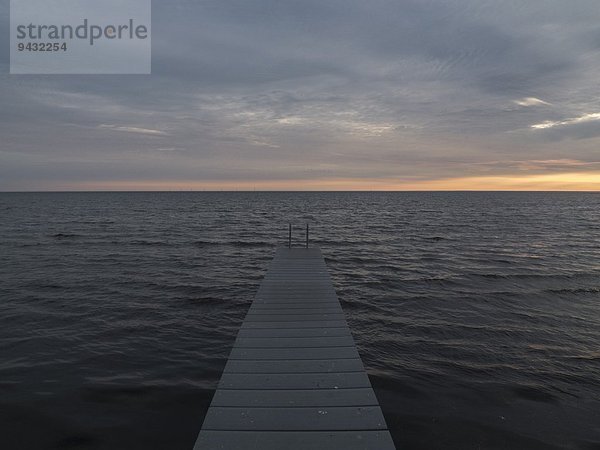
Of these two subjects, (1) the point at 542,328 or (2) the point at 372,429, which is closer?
(2) the point at 372,429

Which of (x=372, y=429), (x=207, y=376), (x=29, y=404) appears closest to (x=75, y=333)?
(x=29, y=404)

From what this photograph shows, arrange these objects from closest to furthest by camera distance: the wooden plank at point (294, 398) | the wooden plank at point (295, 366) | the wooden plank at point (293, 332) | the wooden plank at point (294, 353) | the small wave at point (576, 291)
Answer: the wooden plank at point (294, 398) < the wooden plank at point (295, 366) < the wooden plank at point (294, 353) < the wooden plank at point (293, 332) < the small wave at point (576, 291)

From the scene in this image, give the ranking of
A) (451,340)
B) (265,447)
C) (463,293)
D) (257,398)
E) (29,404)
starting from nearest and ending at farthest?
(265,447) < (257,398) < (29,404) < (451,340) < (463,293)

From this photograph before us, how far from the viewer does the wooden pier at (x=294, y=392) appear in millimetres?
4340

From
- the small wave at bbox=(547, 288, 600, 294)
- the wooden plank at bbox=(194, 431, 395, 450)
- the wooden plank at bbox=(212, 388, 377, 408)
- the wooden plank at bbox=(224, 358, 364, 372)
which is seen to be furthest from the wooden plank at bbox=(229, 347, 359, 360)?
the small wave at bbox=(547, 288, 600, 294)

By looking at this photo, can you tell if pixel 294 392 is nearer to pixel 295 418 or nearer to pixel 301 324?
pixel 295 418

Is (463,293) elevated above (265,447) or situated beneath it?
situated beneath

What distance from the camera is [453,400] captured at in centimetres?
863

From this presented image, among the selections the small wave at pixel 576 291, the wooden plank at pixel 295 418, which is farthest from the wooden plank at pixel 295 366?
the small wave at pixel 576 291

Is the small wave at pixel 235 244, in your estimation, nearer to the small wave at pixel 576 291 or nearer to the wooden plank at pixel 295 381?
the small wave at pixel 576 291

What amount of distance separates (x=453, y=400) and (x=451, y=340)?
3.75m

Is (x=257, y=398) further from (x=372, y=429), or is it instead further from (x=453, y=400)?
(x=453, y=400)

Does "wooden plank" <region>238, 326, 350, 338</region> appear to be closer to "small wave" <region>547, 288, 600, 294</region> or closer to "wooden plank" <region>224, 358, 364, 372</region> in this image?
"wooden plank" <region>224, 358, 364, 372</region>

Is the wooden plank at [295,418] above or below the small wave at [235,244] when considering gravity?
above
